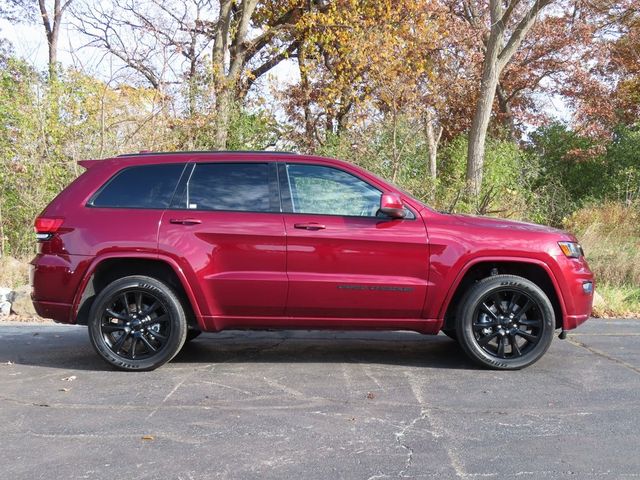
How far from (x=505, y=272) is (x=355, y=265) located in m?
1.40

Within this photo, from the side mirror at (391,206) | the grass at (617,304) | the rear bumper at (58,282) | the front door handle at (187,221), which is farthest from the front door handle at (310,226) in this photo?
the grass at (617,304)

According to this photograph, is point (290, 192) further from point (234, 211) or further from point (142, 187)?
point (142, 187)

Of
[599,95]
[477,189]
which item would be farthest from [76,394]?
[599,95]

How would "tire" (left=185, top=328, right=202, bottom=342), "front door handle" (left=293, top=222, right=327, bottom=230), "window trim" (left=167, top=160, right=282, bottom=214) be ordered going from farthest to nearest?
"tire" (left=185, top=328, right=202, bottom=342) < "window trim" (left=167, top=160, right=282, bottom=214) < "front door handle" (left=293, top=222, right=327, bottom=230)

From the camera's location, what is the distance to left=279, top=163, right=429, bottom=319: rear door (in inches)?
211

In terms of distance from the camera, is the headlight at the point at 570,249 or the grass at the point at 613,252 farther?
the grass at the point at 613,252

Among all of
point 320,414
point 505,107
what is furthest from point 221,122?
point 505,107

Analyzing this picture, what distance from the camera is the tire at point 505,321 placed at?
17.9ft

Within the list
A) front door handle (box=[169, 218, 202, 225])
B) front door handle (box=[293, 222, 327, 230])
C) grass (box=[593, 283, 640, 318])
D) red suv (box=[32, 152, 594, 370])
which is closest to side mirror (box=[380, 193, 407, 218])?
red suv (box=[32, 152, 594, 370])

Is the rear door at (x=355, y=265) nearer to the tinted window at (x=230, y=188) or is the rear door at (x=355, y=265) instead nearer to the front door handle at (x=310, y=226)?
the front door handle at (x=310, y=226)

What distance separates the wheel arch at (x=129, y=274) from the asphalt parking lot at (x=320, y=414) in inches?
20.7

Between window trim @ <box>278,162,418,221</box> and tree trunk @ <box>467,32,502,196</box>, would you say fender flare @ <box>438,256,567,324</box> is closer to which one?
window trim @ <box>278,162,418,221</box>

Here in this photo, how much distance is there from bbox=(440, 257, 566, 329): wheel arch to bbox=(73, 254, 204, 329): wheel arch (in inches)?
85.8

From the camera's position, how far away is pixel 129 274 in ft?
18.6
